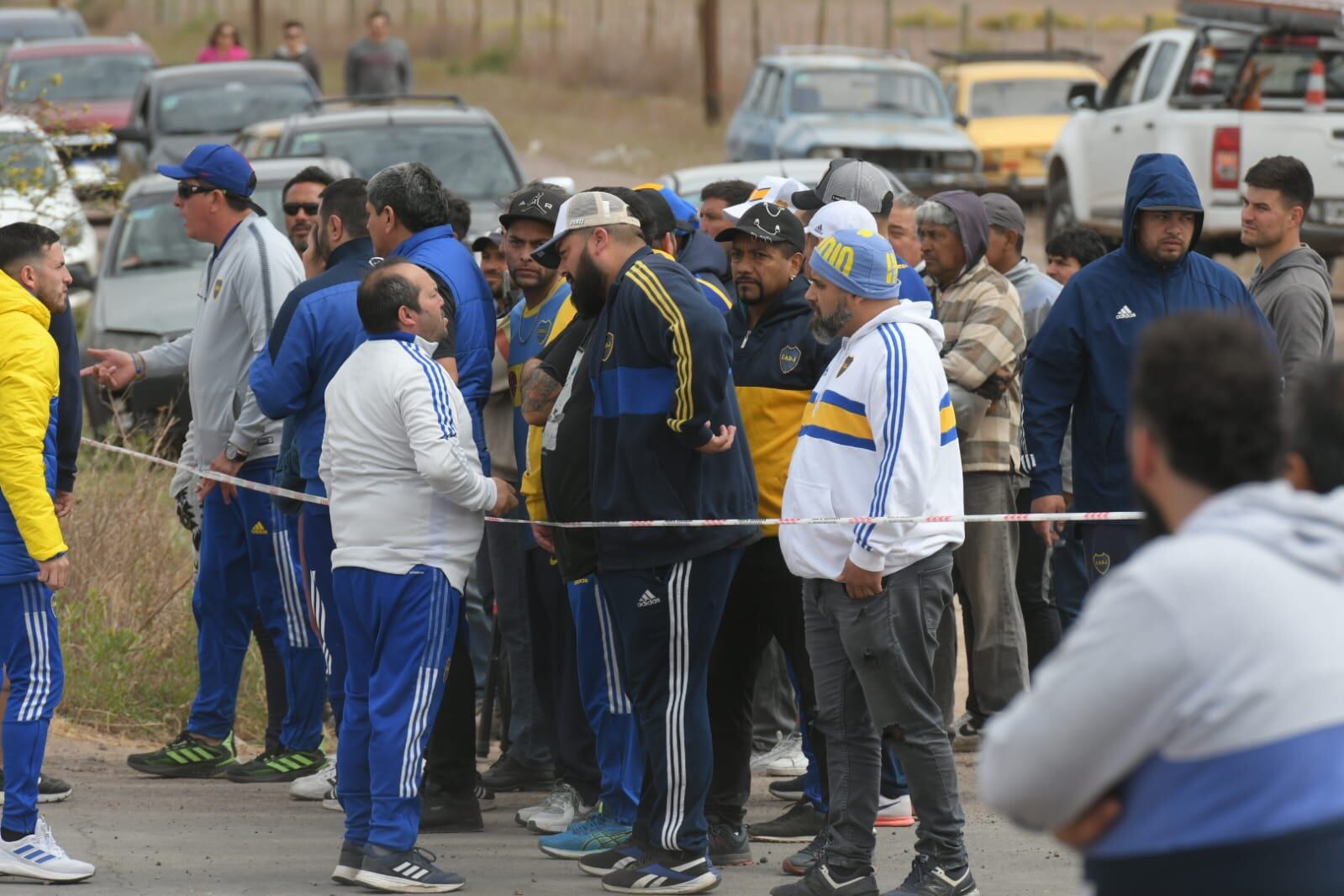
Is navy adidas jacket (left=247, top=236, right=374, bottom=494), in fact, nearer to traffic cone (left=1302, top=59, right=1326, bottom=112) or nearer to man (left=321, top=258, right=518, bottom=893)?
man (left=321, top=258, right=518, bottom=893)

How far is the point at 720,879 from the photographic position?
583cm

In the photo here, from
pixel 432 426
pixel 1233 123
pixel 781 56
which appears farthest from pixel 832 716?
pixel 781 56

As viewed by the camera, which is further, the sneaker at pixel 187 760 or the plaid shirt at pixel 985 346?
the sneaker at pixel 187 760

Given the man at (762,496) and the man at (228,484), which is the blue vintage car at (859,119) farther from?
the man at (762,496)

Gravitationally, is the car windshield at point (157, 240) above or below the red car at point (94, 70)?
below

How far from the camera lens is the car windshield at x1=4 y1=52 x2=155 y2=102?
23609 millimetres

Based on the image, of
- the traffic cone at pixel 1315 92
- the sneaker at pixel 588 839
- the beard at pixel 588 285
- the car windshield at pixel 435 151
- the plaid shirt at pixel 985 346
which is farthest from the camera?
the car windshield at pixel 435 151

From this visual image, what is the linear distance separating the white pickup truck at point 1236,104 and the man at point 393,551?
9.81m

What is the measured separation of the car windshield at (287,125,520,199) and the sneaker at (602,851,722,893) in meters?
9.51

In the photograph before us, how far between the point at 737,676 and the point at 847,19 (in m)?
40.8

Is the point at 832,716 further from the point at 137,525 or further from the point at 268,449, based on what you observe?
the point at 137,525

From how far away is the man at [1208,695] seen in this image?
243 cm

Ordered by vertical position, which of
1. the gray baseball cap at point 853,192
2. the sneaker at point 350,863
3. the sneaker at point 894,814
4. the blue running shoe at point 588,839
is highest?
the gray baseball cap at point 853,192

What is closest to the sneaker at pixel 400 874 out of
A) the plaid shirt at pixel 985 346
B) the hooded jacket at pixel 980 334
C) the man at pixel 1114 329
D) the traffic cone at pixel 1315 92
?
the man at pixel 1114 329
